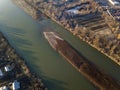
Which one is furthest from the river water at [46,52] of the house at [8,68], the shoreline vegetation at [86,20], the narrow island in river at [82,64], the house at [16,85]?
the house at [16,85]

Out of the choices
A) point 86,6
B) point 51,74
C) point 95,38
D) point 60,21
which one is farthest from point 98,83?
point 86,6

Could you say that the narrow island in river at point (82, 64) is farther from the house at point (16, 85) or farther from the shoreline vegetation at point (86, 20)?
the house at point (16, 85)

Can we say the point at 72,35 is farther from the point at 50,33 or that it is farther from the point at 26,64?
the point at 26,64

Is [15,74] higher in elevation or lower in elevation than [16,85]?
higher

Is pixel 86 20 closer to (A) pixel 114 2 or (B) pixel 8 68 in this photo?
(A) pixel 114 2

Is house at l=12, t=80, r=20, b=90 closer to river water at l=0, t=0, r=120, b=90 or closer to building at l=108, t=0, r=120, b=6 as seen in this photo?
river water at l=0, t=0, r=120, b=90

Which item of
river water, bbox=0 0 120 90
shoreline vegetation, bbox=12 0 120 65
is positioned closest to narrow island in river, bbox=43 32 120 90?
river water, bbox=0 0 120 90

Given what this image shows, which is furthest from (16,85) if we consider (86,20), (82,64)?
(86,20)
